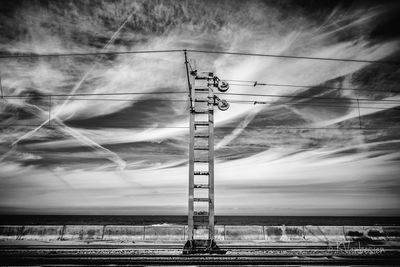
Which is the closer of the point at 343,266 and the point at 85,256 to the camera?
the point at 343,266

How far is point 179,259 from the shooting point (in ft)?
33.2

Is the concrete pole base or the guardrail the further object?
the guardrail

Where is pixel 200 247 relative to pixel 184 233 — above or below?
above

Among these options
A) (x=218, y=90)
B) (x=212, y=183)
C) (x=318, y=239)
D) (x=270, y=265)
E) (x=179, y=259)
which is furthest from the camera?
(x=318, y=239)

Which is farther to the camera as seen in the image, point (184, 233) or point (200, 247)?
point (184, 233)

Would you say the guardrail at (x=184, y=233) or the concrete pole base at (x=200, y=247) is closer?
the concrete pole base at (x=200, y=247)

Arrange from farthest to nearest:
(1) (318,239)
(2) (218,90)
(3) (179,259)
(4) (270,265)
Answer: (1) (318,239) → (2) (218,90) → (3) (179,259) → (4) (270,265)

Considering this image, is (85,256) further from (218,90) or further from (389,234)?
(389,234)

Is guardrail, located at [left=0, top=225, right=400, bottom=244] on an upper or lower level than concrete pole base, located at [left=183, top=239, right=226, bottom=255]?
lower

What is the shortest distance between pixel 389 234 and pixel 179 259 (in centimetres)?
1922

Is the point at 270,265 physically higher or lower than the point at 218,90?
lower

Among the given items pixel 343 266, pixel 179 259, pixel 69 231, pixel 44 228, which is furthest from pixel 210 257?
pixel 44 228

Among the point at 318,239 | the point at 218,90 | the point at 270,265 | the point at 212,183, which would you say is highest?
the point at 218,90

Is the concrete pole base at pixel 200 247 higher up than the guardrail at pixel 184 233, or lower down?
higher up
